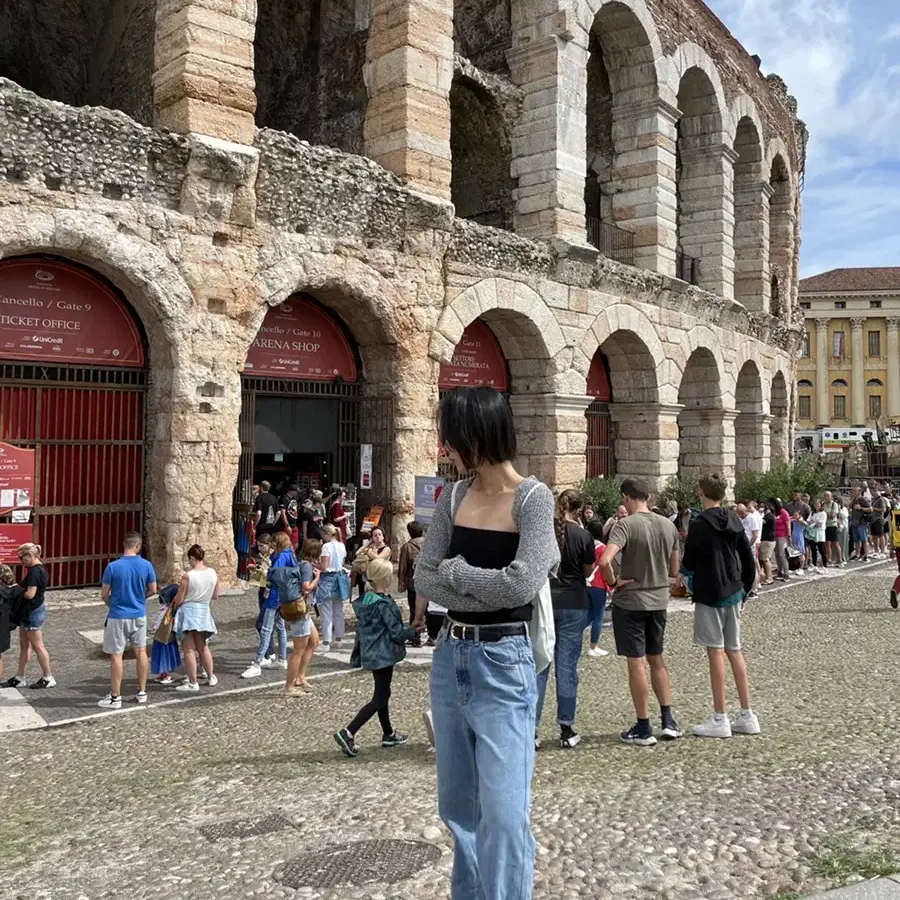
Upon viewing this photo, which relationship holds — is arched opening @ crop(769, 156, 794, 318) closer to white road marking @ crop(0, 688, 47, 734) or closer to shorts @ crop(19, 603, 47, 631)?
shorts @ crop(19, 603, 47, 631)

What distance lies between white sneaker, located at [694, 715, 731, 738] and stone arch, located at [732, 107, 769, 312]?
19211 mm

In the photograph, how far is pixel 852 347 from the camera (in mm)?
59438

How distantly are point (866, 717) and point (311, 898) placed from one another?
160 inches

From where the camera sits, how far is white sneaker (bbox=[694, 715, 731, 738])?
516cm

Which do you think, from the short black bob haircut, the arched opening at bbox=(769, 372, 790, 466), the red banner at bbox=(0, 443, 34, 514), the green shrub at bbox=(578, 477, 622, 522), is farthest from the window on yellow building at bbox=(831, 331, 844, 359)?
the short black bob haircut

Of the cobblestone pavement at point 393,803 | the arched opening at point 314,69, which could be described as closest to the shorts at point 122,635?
the cobblestone pavement at point 393,803

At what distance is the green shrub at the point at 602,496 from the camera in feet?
45.8

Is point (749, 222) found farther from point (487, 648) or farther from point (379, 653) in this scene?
point (487, 648)

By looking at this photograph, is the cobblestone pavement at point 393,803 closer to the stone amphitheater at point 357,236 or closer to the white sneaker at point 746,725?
the white sneaker at point 746,725

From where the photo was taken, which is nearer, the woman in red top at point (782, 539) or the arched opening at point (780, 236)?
the woman in red top at point (782, 539)

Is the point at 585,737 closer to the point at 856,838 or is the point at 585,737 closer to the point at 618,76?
the point at 856,838

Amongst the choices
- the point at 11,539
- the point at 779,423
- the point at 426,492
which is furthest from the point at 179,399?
the point at 779,423

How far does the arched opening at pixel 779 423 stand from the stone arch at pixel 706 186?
647 cm

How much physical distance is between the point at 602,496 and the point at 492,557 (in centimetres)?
1181
